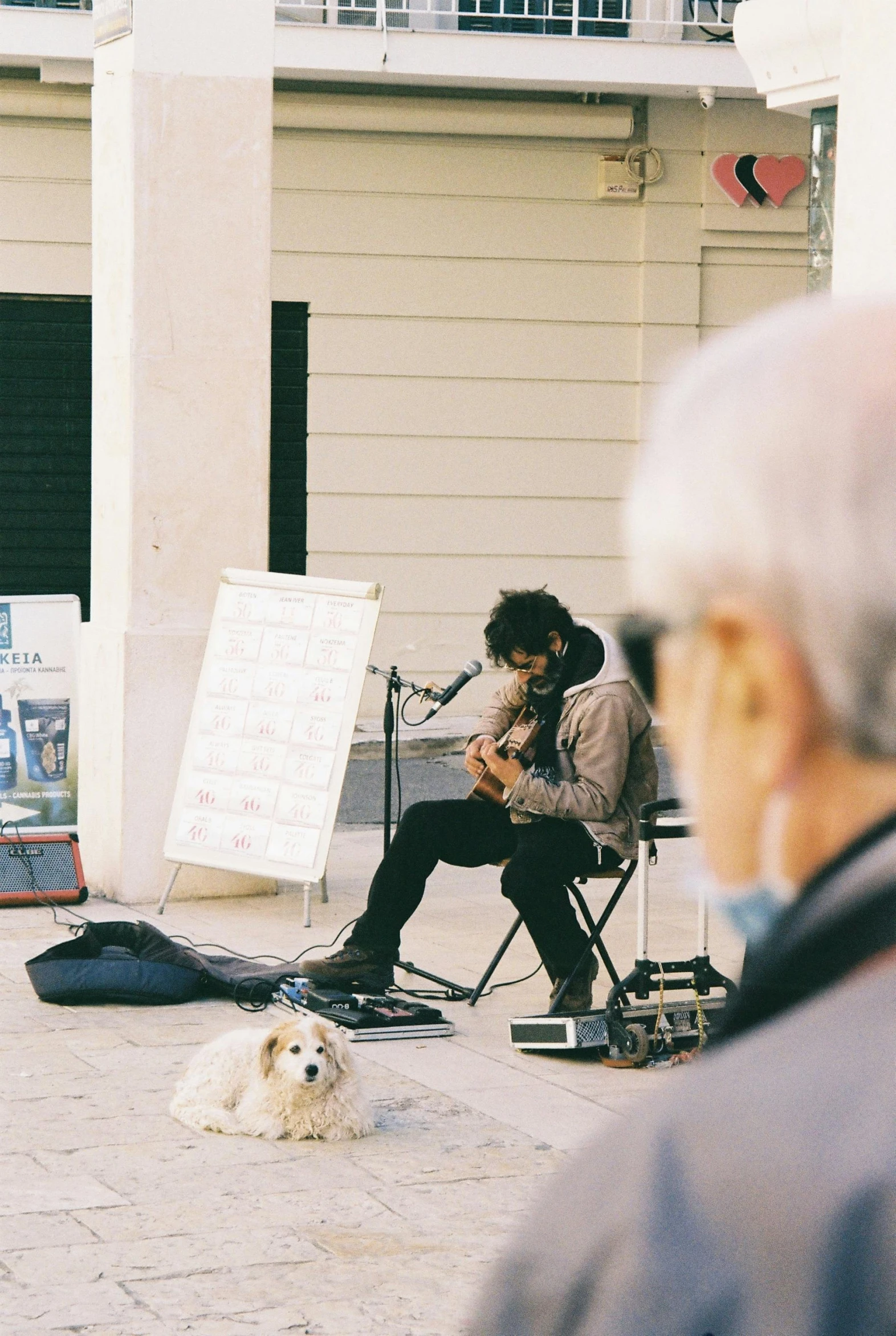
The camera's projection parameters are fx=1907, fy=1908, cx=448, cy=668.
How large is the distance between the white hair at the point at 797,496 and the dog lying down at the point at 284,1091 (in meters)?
4.20

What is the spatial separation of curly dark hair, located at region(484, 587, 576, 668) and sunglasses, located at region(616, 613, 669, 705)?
5.45 metres

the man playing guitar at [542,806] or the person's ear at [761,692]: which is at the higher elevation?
the person's ear at [761,692]

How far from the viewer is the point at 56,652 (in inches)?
325

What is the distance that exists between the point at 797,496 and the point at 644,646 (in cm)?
13

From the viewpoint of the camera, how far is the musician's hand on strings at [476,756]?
6398mm

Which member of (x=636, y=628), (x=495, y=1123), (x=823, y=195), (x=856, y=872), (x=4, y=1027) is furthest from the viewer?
(x=823, y=195)

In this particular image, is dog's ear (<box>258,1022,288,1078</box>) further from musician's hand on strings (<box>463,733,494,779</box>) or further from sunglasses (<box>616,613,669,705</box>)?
sunglasses (<box>616,613,669,705</box>)

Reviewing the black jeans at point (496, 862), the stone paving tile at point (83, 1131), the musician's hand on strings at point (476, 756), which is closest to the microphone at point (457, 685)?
the musician's hand on strings at point (476, 756)

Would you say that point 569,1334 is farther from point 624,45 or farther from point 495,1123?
point 624,45

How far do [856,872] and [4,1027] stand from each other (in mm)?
5677

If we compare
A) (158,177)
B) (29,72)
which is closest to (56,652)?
(158,177)

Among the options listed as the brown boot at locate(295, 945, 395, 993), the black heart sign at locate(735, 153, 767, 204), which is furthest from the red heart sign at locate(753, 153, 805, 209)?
the brown boot at locate(295, 945, 395, 993)

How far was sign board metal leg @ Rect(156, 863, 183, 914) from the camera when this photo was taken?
802 cm

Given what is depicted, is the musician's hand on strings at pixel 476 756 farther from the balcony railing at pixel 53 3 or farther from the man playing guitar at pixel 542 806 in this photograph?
the balcony railing at pixel 53 3
